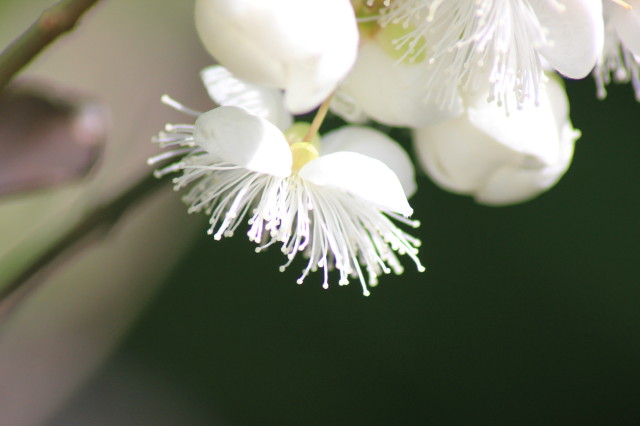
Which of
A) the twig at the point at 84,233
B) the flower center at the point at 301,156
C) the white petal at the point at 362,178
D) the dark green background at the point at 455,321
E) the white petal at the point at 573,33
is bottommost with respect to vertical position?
the dark green background at the point at 455,321

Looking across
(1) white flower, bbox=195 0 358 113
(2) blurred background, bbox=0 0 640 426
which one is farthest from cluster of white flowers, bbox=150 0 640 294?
(2) blurred background, bbox=0 0 640 426

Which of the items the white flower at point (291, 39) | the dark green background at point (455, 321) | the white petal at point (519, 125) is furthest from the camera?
the dark green background at point (455, 321)

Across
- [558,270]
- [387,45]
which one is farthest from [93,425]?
[387,45]

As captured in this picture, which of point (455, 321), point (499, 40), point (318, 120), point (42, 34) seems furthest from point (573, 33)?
point (455, 321)

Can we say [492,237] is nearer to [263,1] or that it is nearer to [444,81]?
[444,81]

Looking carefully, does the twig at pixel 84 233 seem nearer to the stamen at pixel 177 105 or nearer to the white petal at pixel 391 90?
the stamen at pixel 177 105

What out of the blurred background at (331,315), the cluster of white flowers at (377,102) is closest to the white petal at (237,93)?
the cluster of white flowers at (377,102)

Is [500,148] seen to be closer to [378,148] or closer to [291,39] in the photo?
[378,148]
